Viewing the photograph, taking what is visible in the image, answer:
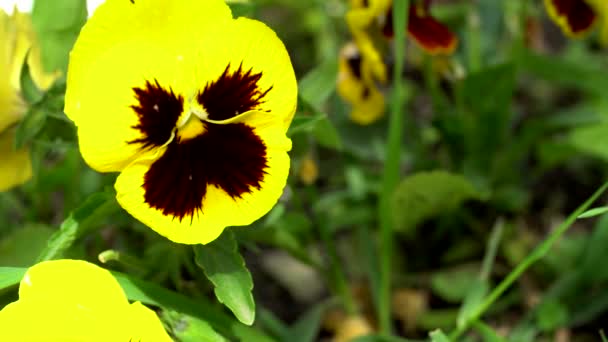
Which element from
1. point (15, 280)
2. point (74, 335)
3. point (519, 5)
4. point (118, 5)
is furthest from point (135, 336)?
point (519, 5)

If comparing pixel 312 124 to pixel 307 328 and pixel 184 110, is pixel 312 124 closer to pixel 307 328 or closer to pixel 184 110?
pixel 184 110

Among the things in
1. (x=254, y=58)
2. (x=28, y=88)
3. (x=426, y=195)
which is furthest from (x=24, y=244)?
(x=426, y=195)

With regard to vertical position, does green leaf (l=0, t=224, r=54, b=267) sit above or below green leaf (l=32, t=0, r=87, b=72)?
below

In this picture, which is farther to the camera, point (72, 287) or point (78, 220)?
point (78, 220)

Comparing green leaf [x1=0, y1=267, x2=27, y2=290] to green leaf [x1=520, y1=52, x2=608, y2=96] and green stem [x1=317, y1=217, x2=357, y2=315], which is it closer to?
green stem [x1=317, y1=217, x2=357, y2=315]

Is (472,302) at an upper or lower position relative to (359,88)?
lower

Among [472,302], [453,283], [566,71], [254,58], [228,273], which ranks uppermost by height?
[254,58]

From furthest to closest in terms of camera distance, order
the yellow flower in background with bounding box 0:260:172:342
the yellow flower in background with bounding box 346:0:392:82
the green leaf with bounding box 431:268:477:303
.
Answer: the green leaf with bounding box 431:268:477:303 → the yellow flower in background with bounding box 346:0:392:82 → the yellow flower in background with bounding box 0:260:172:342

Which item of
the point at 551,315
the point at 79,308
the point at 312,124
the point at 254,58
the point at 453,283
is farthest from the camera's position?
the point at 453,283

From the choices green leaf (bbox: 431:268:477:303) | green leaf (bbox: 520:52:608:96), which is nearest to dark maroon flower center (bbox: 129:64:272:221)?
green leaf (bbox: 431:268:477:303)
